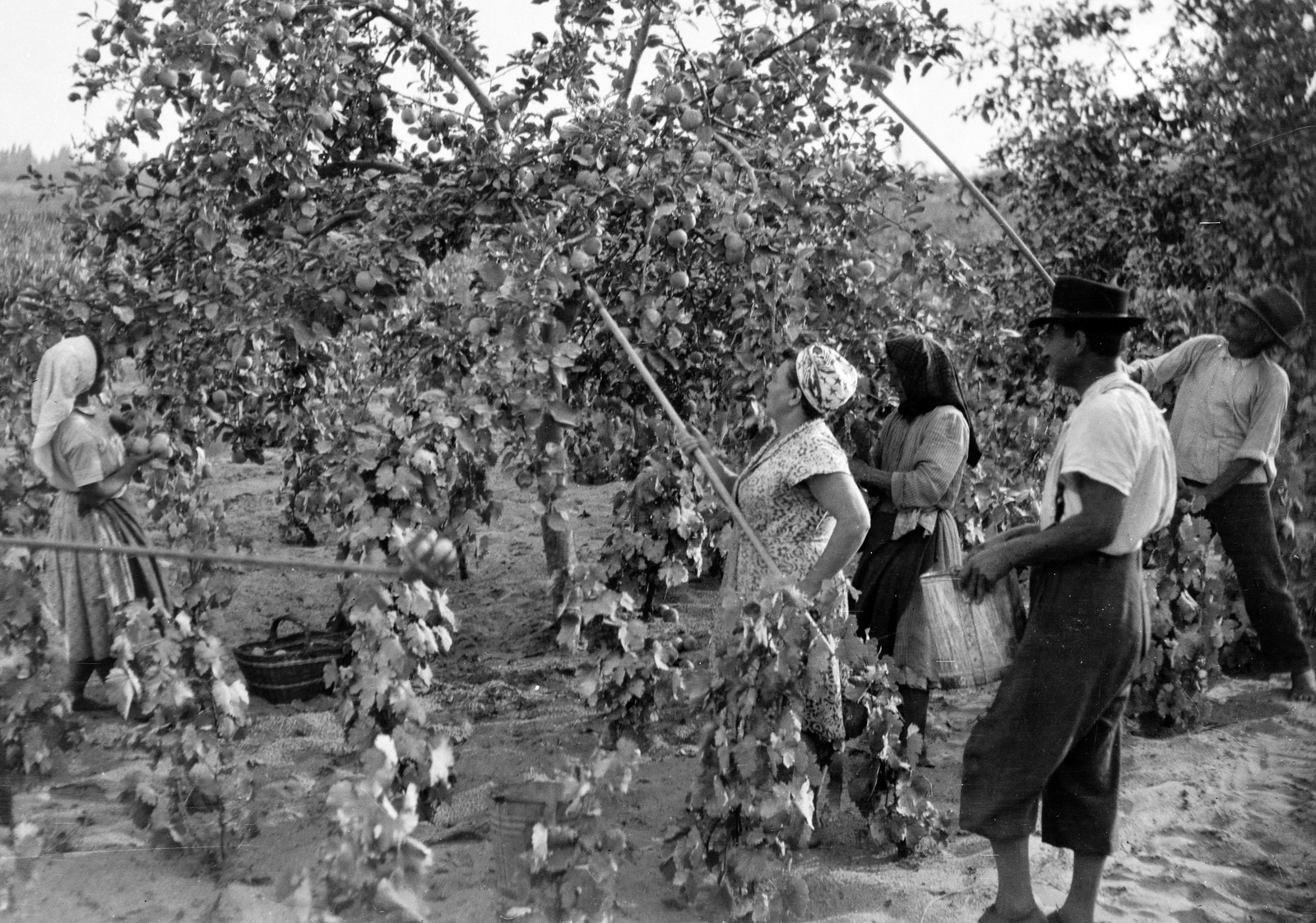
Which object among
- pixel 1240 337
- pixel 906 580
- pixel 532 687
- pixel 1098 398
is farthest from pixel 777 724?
pixel 1240 337

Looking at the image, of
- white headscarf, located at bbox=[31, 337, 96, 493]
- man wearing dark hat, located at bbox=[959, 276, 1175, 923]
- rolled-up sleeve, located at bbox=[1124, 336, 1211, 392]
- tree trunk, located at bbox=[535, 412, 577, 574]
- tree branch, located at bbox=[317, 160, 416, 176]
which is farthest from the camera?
tree branch, located at bbox=[317, 160, 416, 176]

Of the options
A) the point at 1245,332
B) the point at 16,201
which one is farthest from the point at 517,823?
the point at 16,201

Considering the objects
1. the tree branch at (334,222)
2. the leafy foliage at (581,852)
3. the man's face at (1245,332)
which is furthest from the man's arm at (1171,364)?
the tree branch at (334,222)

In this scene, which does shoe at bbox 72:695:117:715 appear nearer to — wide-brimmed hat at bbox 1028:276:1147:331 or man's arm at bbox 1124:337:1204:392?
wide-brimmed hat at bbox 1028:276:1147:331

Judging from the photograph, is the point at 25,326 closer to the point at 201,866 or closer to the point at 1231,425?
the point at 201,866

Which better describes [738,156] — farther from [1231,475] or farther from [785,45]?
[1231,475]

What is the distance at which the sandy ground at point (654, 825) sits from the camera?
293 cm

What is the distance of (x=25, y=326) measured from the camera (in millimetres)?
3361

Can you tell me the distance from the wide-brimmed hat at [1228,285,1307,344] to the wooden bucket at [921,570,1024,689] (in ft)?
5.30

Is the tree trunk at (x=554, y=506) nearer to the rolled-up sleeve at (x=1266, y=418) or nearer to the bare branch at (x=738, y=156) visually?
the bare branch at (x=738, y=156)

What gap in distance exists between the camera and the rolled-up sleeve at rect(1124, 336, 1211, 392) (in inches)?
154

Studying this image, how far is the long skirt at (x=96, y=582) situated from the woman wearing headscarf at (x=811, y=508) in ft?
7.37

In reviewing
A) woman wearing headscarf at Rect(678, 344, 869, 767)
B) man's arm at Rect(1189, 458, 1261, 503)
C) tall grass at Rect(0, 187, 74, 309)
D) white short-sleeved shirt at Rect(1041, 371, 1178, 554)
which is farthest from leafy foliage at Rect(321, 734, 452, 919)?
tall grass at Rect(0, 187, 74, 309)

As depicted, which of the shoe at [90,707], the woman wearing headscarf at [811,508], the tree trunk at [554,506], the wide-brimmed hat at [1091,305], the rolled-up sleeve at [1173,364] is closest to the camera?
the wide-brimmed hat at [1091,305]
